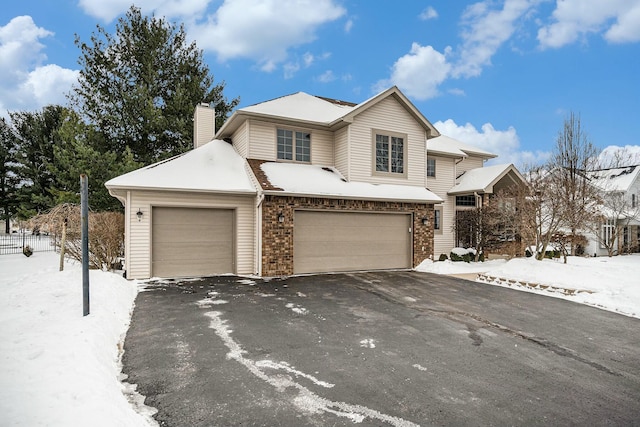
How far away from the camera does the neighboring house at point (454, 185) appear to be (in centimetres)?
1589

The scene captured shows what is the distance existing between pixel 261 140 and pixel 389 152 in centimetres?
486

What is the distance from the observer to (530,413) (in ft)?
10.3

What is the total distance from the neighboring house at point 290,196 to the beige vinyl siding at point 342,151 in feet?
0.12

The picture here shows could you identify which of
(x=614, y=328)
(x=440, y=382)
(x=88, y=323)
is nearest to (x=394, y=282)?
(x=614, y=328)

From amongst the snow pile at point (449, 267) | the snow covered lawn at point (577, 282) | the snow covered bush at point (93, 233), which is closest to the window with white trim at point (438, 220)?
the snow pile at point (449, 267)

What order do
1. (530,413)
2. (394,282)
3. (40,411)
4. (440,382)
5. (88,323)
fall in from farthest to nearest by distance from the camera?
(394,282)
(88,323)
(440,382)
(530,413)
(40,411)

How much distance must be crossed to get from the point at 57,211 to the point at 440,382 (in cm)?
1189

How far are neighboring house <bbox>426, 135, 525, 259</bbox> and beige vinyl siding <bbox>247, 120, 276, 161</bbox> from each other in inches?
314

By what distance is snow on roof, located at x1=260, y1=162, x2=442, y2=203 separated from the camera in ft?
35.7

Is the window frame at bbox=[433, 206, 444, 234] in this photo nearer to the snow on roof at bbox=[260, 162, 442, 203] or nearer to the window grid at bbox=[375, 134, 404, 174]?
the snow on roof at bbox=[260, 162, 442, 203]

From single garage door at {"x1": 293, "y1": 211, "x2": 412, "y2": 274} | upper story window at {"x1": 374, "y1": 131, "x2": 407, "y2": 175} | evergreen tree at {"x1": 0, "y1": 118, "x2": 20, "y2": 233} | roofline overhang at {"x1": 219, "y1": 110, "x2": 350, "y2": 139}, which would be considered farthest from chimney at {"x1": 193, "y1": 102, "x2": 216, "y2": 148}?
evergreen tree at {"x1": 0, "y1": 118, "x2": 20, "y2": 233}

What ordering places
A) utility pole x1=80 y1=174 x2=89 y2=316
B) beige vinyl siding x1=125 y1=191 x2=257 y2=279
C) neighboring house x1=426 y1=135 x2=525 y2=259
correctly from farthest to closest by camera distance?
neighboring house x1=426 y1=135 x2=525 y2=259 → beige vinyl siding x1=125 y1=191 x2=257 y2=279 → utility pole x1=80 y1=174 x2=89 y2=316

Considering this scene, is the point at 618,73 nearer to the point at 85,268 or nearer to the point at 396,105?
the point at 396,105

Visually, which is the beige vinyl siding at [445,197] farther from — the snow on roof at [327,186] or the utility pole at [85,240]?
the utility pole at [85,240]
